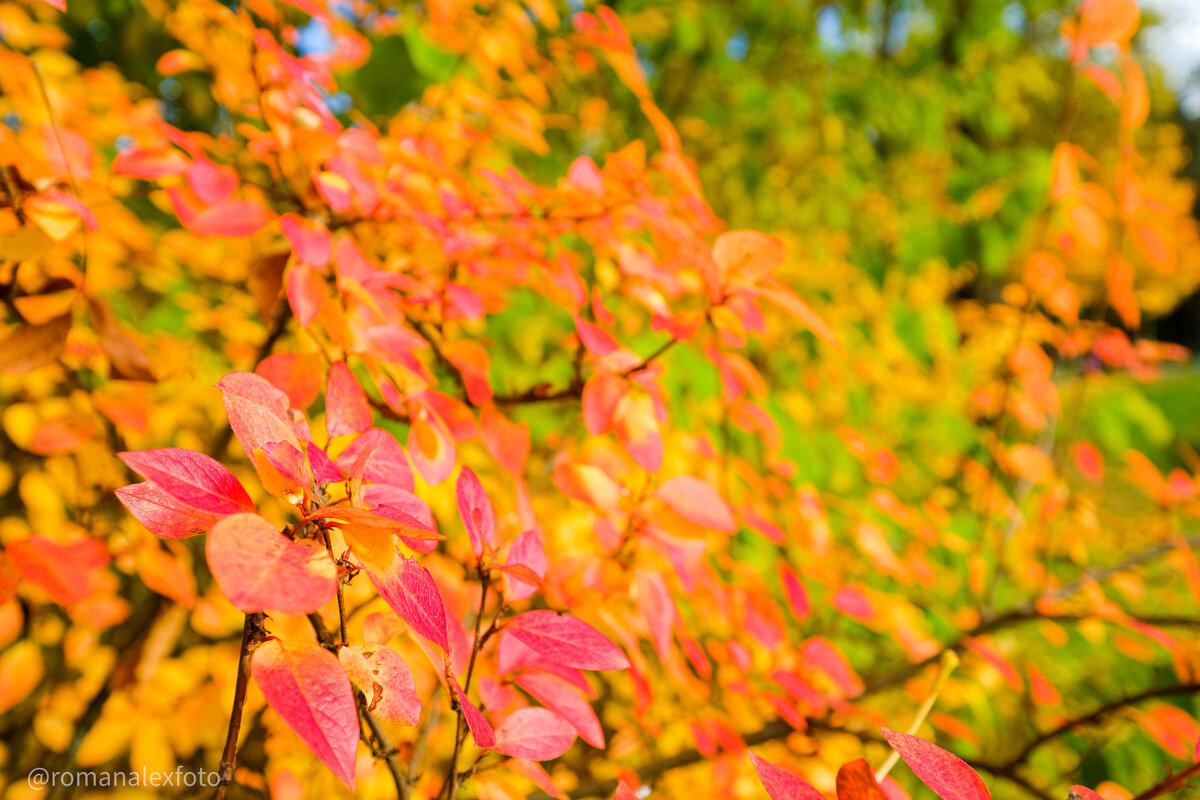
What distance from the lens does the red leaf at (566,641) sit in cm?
43

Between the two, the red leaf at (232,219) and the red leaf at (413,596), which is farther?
the red leaf at (232,219)

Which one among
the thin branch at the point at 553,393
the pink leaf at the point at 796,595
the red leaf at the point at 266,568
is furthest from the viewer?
the pink leaf at the point at 796,595

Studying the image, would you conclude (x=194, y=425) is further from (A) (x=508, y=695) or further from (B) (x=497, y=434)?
(A) (x=508, y=695)

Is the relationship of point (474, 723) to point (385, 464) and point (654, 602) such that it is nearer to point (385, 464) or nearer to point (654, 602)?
point (385, 464)

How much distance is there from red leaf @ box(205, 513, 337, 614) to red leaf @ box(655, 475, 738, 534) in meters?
0.40

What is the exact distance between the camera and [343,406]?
0.47 m

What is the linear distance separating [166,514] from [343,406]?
0.51ft

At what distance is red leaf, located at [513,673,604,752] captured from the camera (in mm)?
522

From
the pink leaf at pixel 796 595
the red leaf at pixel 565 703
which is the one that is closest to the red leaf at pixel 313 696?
the red leaf at pixel 565 703

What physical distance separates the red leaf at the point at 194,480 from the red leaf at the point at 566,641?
7.6 inches

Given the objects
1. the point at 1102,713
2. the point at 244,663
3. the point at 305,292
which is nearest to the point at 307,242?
the point at 305,292

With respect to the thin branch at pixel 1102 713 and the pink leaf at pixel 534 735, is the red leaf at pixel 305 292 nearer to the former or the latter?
the pink leaf at pixel 534 735

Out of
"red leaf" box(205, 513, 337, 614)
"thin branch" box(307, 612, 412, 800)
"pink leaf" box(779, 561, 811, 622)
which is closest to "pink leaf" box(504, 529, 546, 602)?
"thin branch" box(307, 612, 412, 800)

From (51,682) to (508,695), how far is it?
1539 millimetres
